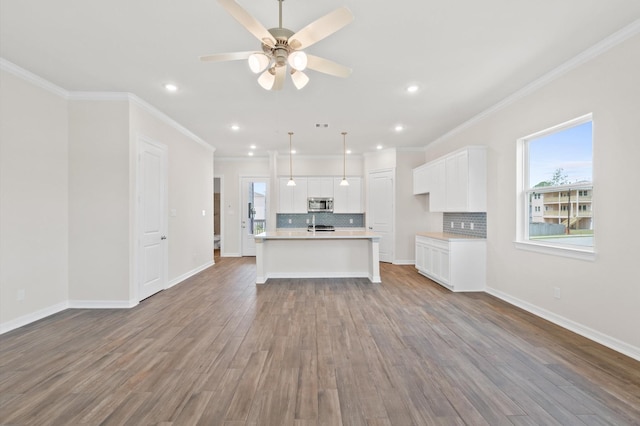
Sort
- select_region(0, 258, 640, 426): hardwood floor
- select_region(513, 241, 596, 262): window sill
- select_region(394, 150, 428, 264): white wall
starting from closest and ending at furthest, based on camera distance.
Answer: select_region(0, 258, 640, 426): hardwood floor < select_region(513, 241, 596, 262): window sill < select_region(394, 150, 428, 264): white wall

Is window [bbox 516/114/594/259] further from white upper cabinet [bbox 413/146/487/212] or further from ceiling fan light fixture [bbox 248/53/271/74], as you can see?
ceiling fan light fixture [bbox 248/53/271/74]

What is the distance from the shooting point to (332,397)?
1953 millimetres

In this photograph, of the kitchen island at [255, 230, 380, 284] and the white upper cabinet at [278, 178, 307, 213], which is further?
the white upper cabinet at [278, 178, 307, 213]

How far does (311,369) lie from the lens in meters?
2.30

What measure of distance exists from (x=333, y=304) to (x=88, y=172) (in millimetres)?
3843

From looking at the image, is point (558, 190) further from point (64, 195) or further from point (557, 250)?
point (64, 195)

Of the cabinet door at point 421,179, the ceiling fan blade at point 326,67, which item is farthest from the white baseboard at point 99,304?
the cabinet door at point 421,179

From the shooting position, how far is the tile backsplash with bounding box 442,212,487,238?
15.4 feet

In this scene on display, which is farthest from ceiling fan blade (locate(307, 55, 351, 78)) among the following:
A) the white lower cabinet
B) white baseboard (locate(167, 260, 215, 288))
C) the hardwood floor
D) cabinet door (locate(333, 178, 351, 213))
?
cabinet door (locate(333, 178, 351, 213))

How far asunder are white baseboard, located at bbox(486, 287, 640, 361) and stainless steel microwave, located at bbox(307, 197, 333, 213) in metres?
4.66

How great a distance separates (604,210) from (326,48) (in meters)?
3.19

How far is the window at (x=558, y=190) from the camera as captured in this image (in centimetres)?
300

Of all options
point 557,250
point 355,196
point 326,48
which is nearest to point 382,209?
point 355,196

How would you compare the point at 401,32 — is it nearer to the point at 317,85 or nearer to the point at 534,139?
the point at 317,85
